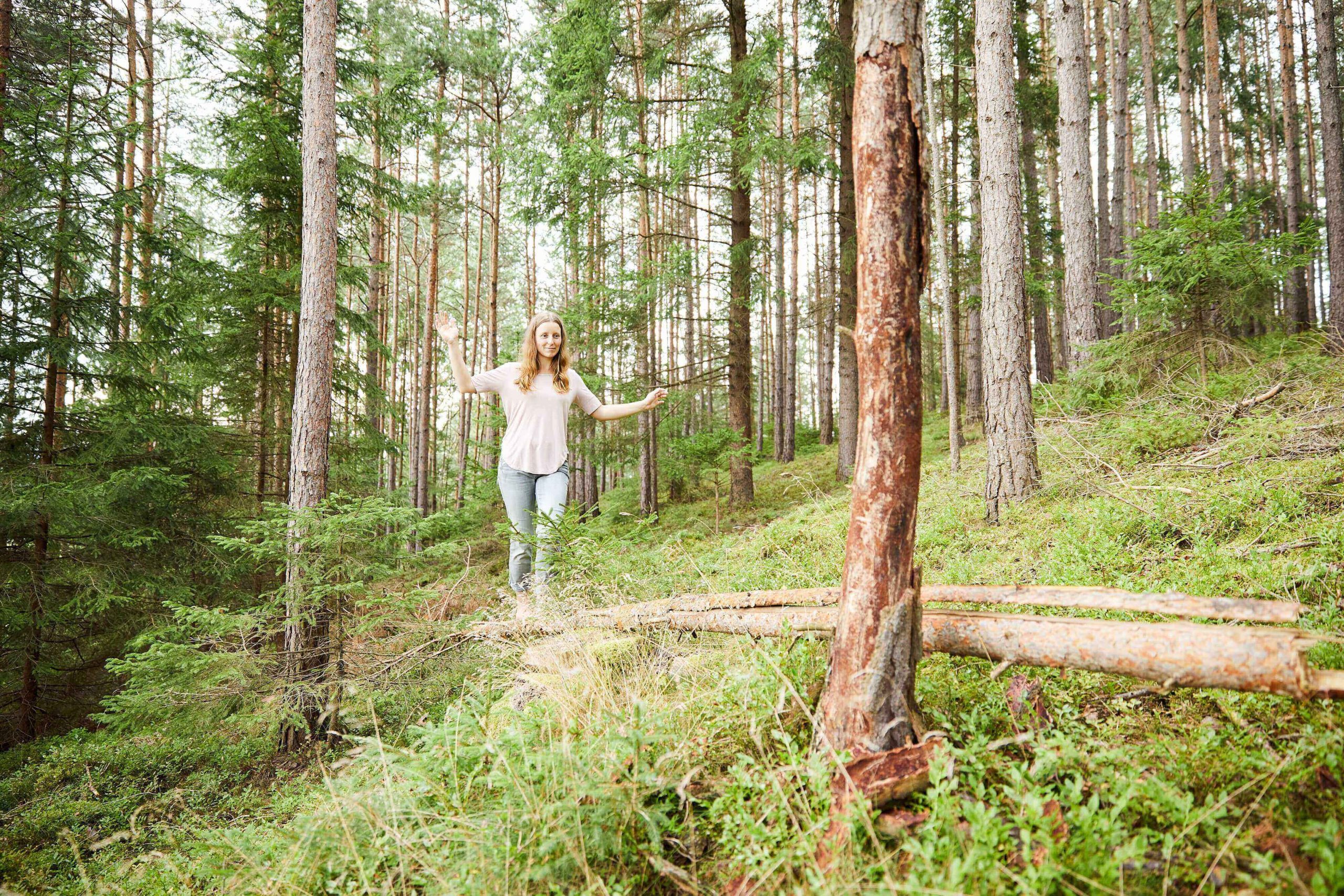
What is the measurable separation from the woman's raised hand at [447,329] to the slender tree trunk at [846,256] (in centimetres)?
628

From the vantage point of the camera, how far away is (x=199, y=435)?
717cm

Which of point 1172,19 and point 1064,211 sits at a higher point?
point 1172,19

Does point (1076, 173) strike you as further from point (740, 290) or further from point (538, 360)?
point (538, 360)

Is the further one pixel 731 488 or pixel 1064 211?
pixel 731 488

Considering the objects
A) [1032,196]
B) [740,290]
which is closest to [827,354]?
[1032,196]

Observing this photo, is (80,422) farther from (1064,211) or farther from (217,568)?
(1064,211)

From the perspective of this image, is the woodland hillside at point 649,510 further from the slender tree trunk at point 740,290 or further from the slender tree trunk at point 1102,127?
the slender tree trunk at point 1102,127

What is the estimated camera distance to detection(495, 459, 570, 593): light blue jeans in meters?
4.31

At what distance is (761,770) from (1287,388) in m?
6.42

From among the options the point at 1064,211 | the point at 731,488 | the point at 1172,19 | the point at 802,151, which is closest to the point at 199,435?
the point at 731,488

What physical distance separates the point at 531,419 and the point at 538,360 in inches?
20.0

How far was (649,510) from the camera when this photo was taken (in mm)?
12656

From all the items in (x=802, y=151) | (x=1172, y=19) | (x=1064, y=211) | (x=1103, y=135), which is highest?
(x=1172, y=19)

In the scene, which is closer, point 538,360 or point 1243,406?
point 538,360
